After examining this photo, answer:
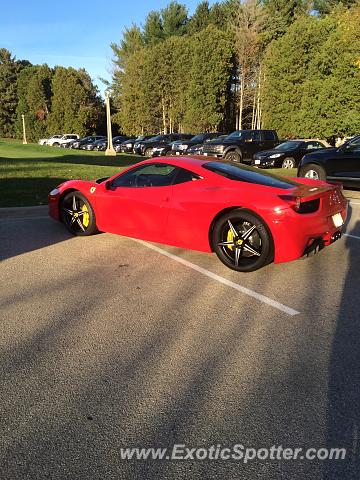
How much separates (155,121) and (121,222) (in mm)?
46853

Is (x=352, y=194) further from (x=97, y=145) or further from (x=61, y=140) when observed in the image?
(x=61, y=140)

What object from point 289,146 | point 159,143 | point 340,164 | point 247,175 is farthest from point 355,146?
point 159,143

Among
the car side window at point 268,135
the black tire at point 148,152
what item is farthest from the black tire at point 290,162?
the black tire at point 148,152

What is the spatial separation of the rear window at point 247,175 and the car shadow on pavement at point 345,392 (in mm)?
1686

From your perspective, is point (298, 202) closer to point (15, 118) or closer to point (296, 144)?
point (296, 144)

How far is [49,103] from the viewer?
2633 inches

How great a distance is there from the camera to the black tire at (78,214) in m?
6.46

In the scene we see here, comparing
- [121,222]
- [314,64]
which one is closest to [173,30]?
[314,64]

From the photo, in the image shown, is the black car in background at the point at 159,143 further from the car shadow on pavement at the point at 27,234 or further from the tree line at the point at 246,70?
the car shadow on pavement at the point at 27,234

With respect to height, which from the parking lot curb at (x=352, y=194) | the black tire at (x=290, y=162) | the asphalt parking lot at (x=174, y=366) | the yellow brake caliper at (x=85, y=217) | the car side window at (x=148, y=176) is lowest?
the asphalt parking lot at (x=174, y=366)

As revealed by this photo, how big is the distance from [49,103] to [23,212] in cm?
6467

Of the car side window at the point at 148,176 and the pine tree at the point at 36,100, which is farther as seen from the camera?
the pine tree at the point at 36,100

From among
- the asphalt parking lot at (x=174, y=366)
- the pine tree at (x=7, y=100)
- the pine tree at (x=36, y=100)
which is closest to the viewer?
the asphalt parking lot at (x=174, y=366)

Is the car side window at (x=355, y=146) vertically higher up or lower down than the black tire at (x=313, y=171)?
higher up
